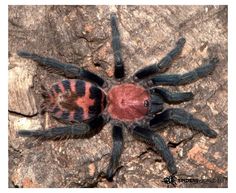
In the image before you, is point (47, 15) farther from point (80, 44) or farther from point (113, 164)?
point (113, 164)

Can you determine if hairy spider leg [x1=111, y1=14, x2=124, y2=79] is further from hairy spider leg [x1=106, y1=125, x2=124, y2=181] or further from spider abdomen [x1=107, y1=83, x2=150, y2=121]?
hairy spider leg [x1=106, y1=125, x2=124, y2=181]

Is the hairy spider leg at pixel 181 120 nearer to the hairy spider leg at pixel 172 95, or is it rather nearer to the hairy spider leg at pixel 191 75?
the hairy spider leg at pixel 172 95

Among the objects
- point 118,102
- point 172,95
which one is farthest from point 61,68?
point 172,95

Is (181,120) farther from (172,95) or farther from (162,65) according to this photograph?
(162,65)

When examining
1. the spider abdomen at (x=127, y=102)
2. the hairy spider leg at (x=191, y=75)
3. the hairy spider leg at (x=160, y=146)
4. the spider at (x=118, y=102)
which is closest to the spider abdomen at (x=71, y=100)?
the spider at (x=118, y=102)

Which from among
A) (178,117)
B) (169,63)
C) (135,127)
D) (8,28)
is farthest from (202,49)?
(8,28)
